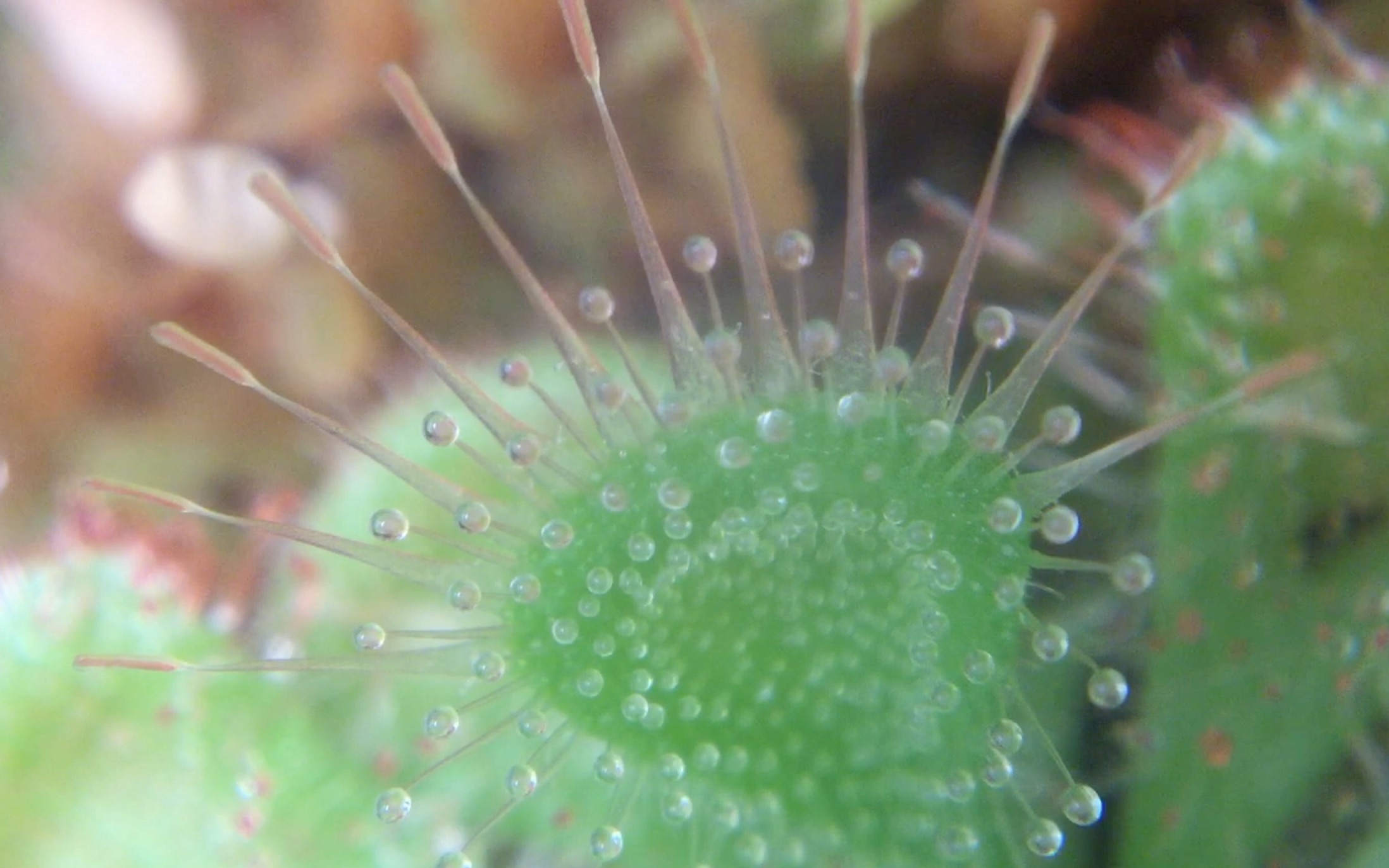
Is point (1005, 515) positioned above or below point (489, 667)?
above

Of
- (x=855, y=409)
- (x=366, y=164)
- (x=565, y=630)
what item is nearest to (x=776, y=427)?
(x=855, y=409)

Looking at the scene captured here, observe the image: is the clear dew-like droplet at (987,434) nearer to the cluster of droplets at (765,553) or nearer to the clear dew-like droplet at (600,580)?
the cluster of droplets at (765,553)

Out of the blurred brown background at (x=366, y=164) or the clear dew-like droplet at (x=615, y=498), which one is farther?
the blurred brown background at (x=366, y=164)

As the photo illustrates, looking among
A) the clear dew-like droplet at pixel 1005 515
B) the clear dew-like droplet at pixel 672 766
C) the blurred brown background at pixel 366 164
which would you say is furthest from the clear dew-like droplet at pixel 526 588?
the blurred brown background at pixel 366 164

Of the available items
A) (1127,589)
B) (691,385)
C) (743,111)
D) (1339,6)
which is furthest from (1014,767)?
(1339,6)

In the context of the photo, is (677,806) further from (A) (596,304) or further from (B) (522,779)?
(A) (596,304)

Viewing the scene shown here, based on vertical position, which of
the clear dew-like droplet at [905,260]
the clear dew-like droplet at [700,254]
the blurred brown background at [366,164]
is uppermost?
the clear dew-like droplet at [905,260]

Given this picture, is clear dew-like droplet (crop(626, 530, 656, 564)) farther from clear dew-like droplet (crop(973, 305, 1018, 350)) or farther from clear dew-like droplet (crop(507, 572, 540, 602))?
clear dew-like droplet (crop(973, 305, 1018, 350))

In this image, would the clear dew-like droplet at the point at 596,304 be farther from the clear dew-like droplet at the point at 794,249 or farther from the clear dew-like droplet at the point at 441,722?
the clear dew-like droplet at the point at 441,722

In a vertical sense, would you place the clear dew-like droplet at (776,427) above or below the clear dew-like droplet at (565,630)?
above
